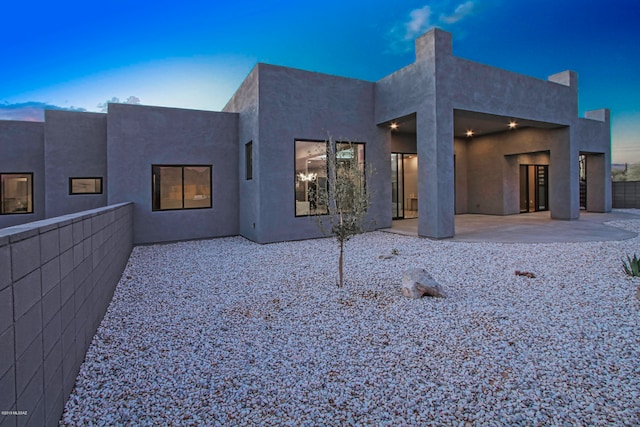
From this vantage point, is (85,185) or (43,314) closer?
(43,314)

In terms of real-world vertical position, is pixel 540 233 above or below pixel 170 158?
Answer: below

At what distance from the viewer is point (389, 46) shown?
1414 inches

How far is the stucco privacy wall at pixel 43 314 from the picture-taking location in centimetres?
131

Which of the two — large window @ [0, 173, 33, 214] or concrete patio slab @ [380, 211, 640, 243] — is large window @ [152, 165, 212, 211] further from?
concrete patio slab @ [380, 211, 640, 243]

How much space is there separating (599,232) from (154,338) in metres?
11.4

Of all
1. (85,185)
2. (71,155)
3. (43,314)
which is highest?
(71,155)

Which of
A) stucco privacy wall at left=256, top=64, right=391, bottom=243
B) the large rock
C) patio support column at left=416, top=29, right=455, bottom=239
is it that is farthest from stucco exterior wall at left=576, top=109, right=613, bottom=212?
the large rock

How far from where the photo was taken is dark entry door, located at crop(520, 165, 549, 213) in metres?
15.3

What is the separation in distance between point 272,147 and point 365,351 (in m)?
6.71

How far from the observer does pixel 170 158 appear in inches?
362

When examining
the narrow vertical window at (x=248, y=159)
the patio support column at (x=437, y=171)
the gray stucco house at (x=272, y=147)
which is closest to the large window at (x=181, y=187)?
the gray stucco house at (x=272, y=147)

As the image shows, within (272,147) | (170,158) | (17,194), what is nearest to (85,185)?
(17,194)

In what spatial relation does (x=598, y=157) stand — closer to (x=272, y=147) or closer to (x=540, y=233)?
(x=540, y=233)

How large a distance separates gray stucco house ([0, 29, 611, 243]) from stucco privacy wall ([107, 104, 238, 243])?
0.03 meters
